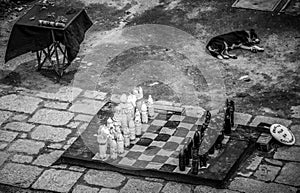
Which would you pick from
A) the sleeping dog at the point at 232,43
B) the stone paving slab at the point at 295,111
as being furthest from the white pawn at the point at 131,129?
the sleeping dog at the point at 232,43

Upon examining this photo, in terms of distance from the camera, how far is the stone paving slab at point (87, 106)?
A: 11.1 metres

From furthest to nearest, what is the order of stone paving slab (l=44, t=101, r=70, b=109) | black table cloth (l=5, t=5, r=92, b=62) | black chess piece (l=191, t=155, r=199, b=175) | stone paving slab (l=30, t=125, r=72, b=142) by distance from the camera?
1. black table cloth (l=5, t=5, r=92, b=62)
2. stone paving slab (l=44, t=101, r=70, b=109)
3. stone paving slab (l=30, t=125, r=72, b=142)
4. black chess piece (l=191, t=155, r=199, b=175)

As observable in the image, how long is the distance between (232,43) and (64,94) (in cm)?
310

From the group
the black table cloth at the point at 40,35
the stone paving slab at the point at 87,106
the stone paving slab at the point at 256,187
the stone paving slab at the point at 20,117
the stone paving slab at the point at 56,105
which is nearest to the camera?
the stone paving slab at the point at 256,187

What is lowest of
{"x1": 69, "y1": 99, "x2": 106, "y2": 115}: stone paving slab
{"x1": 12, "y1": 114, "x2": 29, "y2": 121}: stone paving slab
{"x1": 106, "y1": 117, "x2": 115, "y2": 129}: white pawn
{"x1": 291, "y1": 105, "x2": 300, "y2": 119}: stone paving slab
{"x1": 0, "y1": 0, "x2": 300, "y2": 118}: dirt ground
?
{"x1": 291, "y1": 105, "x2": 300, "y2": 119}: stone paving slab

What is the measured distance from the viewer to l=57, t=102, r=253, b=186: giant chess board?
940 centimetres

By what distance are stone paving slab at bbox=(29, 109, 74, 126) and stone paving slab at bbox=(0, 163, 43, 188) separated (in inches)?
44.1

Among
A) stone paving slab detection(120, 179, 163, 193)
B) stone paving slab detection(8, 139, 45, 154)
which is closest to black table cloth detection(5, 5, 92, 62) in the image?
stone paving slab detection(8, 139, 45, 154)

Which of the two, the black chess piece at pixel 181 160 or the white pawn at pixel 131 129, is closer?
the black chess piece at pixel 181 160

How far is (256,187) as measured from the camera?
30.2ft

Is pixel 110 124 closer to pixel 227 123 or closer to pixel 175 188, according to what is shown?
pixel 175 188

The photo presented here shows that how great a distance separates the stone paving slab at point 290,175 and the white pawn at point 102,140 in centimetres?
228

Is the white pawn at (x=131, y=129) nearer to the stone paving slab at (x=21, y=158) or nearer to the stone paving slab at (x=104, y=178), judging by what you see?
the stone paving slab at (x=104, y=178)

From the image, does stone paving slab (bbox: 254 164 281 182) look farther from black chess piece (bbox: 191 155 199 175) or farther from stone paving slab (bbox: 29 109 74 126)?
stone paving slab (bbox: 29 109 74 126)
